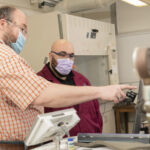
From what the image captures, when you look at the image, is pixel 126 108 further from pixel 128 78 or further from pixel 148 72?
pixel 148 72

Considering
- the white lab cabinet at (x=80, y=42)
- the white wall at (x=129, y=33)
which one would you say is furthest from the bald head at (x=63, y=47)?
the white wall at (x=129, y=33)

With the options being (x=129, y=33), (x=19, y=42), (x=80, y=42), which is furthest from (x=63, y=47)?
(x=129, y=33)

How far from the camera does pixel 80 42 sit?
3.38 m

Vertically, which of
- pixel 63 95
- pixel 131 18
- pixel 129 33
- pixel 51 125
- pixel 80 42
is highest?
pixel 131 18

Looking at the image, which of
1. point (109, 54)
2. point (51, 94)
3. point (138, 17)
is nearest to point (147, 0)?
point (109, 54)

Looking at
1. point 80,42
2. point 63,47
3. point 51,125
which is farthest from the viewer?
point 80,42

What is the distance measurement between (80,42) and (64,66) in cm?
106

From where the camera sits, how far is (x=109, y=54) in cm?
415

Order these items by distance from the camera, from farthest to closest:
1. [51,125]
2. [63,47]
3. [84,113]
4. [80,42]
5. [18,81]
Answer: [80,42]
[63,47]
[84,113]
[18,81]
[51,125]

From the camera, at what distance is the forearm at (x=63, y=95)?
121 cm

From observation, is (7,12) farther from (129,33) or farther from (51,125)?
(129,33)

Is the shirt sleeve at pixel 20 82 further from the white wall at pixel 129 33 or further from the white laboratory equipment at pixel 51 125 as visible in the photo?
the white wall at pixel 129 33

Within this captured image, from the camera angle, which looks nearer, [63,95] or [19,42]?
[63,95]

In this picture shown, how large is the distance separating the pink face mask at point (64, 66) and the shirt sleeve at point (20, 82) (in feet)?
3.78
